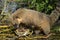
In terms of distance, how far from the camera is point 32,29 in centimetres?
977

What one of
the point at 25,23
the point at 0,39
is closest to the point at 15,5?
the point at 25,23

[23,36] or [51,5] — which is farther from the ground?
[51,5]

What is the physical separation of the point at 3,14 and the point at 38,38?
10.4ft

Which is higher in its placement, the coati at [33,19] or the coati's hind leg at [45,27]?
the coati at [33,19]

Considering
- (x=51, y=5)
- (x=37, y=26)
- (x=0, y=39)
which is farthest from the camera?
(x=51, y=5)

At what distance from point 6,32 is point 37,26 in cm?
119

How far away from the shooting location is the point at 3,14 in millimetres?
11719

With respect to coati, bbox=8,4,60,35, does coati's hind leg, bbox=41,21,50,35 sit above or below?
below

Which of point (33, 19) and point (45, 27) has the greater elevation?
point (33, 19)

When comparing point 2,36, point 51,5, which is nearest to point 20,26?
point 2,36

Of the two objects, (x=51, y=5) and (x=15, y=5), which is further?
(x=15, y=5)

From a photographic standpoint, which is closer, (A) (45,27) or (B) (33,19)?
(A) (45,27)

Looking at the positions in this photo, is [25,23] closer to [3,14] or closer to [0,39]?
[0,39]

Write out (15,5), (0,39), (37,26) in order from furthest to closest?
(15,5), (37,26), (0,39)
